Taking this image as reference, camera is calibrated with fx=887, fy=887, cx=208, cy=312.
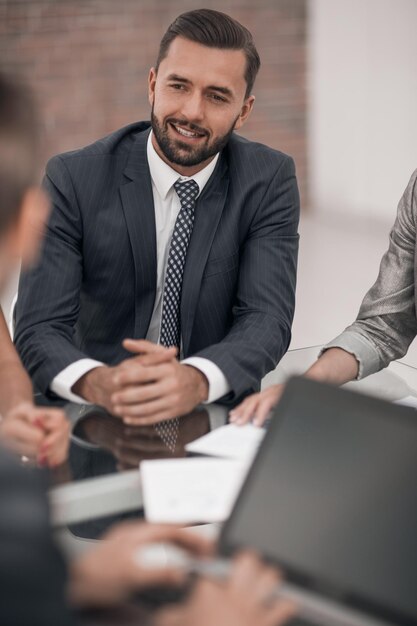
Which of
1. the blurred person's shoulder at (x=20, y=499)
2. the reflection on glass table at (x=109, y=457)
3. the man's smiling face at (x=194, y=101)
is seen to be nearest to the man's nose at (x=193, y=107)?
the man's smiling face at (x=194, y=101)

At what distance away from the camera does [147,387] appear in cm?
162

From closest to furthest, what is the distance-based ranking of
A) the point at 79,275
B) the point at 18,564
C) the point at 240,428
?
1. the point at 18,564
2. the point at 240,428
3. the point at 79,275

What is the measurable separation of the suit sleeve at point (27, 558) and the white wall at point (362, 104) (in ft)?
17.7

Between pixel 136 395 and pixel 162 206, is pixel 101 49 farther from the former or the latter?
pixel 136 395

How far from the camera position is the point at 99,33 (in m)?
6.12

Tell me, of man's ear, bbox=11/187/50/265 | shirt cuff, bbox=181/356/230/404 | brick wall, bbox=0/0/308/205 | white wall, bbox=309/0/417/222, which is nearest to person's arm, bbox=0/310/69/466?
shirt cuff, bbox=181/356/230/404

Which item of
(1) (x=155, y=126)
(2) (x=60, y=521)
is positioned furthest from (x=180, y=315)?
(2) (x=60, y=521)

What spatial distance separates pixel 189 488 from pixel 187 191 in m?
1.03

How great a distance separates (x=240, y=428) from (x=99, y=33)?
16.7ft

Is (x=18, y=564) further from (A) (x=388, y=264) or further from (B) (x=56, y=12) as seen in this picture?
(B) (x=56, y=12)

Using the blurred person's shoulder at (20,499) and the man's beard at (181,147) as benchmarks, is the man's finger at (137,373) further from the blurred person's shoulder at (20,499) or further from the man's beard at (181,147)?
the blurred person's shoulder at (20,499)

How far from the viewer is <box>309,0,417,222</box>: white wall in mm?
5766

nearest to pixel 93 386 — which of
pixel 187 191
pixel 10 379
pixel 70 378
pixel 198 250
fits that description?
pixel 70 378

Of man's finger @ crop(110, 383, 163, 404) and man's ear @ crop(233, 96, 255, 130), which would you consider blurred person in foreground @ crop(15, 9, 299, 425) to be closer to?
man's ear @ crop(233, 96, 255, 130)
